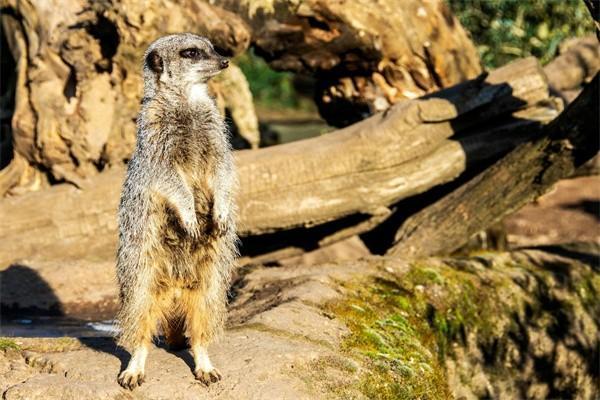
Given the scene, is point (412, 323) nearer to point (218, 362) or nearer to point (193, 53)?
point (218, 362)

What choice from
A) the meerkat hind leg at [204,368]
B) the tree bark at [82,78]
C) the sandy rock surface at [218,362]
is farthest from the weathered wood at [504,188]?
the meerkat hind leg at [204,368]

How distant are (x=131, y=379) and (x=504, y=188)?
325 cm

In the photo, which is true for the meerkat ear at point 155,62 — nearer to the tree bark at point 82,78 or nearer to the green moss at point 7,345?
the green moss at point 7,345

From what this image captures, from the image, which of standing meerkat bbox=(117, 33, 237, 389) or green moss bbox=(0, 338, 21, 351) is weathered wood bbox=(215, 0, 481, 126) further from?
green moss bbox=(0, 338, 21, 351)

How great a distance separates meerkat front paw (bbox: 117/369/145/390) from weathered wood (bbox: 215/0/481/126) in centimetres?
360

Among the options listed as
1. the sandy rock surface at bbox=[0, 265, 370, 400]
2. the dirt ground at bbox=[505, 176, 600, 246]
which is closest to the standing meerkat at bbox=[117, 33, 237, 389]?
the sandy rock surface at bbox=[0, 265, 370, 400]

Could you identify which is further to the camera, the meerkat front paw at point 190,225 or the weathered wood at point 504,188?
the weathered wood at point 504,188

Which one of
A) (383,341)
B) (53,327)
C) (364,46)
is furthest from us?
(364,46)

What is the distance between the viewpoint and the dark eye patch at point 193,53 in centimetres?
438

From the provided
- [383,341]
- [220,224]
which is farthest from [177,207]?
[383,341]

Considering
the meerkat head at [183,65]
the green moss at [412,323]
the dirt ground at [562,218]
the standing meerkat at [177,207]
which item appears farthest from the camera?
the dirt ground at [562,218]

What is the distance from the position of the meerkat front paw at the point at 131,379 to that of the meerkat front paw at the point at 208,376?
0.23 m

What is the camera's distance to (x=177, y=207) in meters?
4.23

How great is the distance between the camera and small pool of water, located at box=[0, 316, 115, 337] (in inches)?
231
